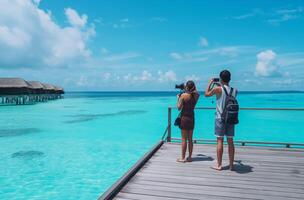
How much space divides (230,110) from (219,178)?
3.78 ft

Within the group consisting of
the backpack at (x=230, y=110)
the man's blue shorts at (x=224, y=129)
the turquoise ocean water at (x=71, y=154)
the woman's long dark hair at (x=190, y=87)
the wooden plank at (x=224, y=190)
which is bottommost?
the turquoise ocean water at (x=71, y=154)

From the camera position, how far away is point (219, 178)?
428cm

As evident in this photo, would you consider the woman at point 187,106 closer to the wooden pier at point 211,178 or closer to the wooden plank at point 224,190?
the wooden pier at point 211,178

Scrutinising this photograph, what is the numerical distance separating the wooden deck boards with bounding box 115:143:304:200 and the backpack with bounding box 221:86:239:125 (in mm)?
962

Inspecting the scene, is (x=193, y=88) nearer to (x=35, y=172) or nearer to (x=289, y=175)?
(x=289, y=175)

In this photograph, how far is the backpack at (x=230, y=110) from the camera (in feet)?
14.2

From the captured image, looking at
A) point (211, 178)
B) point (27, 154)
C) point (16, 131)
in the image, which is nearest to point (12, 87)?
point (16, 131)

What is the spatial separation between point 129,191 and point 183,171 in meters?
1.29

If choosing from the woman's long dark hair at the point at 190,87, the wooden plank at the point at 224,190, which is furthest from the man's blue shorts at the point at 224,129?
the wooden plank at the point at 224,190

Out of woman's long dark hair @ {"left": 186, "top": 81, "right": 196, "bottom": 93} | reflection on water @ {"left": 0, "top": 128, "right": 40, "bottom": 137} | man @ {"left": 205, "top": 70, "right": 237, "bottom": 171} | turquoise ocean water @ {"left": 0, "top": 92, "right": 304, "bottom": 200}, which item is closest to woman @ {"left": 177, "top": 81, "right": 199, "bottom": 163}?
woman's long dark hair @ {"left": 186, "top": 81, "right": 196, "bottom": 93}

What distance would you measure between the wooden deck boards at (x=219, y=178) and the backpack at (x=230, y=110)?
962 mm

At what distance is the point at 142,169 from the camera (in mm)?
4746

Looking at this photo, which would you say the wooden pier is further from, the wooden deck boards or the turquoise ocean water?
the turquoise ocean water

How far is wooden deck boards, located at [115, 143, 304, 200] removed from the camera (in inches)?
142
